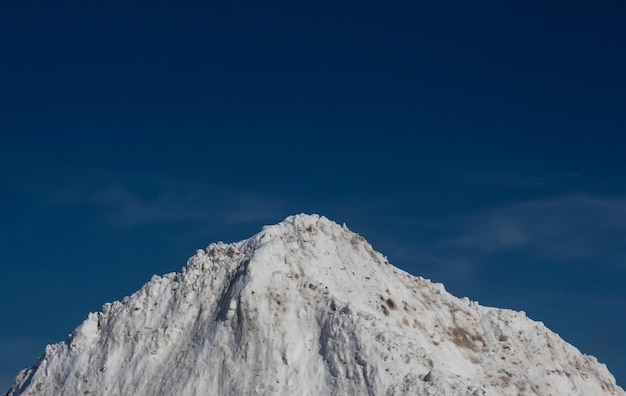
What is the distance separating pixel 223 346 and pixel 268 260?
4.67 meters

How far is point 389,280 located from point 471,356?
559cm

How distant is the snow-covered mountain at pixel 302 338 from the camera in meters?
39.0

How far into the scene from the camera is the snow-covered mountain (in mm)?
39031

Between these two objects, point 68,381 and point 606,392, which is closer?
point 68,381

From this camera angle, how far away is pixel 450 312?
48.3m

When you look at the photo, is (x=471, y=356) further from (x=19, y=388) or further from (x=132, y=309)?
(x=19, y=388)

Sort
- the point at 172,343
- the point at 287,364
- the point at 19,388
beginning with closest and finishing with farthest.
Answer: the point at 287,364
the point at 172,343
the point at 19,388

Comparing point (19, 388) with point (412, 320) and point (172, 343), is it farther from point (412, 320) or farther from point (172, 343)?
point (412, 320)

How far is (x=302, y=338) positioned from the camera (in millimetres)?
40281

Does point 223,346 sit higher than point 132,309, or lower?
lower

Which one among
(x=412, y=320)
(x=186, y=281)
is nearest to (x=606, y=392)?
(x=412, y=320)

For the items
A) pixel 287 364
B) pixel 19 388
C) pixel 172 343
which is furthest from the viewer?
pixel 19 388

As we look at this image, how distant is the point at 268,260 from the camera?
4312 centimetres

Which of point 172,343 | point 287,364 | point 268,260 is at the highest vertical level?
point 268,260
